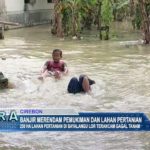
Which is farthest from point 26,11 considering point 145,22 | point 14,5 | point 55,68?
point 55,68

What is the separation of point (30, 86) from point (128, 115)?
6.57 m

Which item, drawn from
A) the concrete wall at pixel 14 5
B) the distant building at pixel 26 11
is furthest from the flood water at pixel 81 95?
the concrete wall at pixel 14 5

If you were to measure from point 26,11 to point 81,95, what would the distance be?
2320cm

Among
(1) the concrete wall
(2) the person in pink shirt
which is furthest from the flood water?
(1) the concrete wall

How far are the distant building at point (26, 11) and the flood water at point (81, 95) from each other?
7.70m

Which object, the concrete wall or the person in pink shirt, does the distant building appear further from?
the person in pink shirt

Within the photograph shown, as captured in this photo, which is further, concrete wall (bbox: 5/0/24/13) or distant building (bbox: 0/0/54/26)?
concrete wall (bbox: 5/0/24/13)

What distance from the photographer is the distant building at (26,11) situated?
102ft

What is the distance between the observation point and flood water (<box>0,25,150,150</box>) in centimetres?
769

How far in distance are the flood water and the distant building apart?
7698mm

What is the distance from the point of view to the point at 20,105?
10234 millimetres

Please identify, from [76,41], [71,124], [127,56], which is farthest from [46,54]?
[71,124]

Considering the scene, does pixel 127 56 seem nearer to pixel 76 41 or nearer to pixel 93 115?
pixel 76 41

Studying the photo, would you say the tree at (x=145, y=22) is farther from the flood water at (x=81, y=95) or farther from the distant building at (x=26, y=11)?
the distant building at (x=26, y=11)
